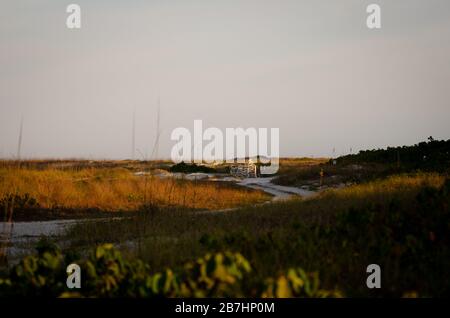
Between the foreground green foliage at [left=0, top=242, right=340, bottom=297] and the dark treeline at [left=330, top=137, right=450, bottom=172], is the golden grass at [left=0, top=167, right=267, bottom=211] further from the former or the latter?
the foreground green foliage at [left=0, top=242, right=340, bottom=297]

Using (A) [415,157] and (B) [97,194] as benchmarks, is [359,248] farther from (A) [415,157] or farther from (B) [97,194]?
(A) [415,157]

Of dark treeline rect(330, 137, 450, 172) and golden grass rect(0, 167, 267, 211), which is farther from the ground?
dark treeline rect(330, 137, 450, 172)

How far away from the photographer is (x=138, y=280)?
420cm

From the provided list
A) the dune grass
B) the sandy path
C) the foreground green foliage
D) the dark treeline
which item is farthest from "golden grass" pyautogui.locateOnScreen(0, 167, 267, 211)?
the foreground green foliage

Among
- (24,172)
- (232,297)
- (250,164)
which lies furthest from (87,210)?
(250,164)

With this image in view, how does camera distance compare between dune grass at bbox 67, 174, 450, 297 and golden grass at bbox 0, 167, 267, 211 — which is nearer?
dune grass at bbox 67, 174, 450, 297

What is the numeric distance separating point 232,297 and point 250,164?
128 feet

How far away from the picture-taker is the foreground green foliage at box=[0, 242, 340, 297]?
12.2 ft

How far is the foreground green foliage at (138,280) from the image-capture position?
371 cm

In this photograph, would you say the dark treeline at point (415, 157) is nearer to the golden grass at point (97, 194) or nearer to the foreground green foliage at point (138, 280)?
the golden grass at point (97, 194)

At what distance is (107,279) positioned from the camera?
426 centimetres

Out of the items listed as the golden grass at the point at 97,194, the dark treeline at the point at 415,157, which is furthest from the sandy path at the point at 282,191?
the dark treeline at the point at 415,157

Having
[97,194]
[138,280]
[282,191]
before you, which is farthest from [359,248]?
[282,191]
